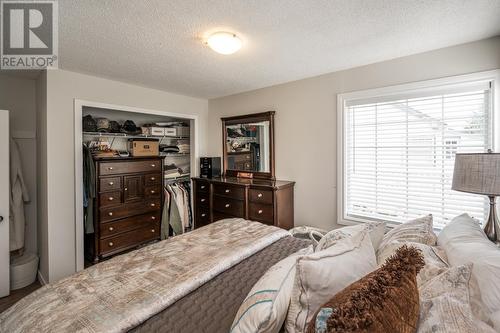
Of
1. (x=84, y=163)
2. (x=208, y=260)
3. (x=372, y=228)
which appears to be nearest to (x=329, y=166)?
(x=372, y=228)

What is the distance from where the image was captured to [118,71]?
2.77 m

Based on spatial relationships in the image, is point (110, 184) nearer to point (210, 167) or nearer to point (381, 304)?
point (210, 167)

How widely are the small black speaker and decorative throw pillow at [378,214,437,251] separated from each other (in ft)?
9.43

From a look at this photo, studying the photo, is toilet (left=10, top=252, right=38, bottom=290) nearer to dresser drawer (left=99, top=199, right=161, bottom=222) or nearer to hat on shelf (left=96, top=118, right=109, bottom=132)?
dresser drawer (left=99, top=199, right=161, bottom=222)

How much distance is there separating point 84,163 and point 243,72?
7.37 ft

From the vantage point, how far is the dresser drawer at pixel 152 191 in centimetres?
343

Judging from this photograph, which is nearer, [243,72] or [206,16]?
[206,16]

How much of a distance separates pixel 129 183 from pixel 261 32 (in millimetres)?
2522

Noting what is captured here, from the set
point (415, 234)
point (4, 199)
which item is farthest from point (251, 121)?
point (4, 199)

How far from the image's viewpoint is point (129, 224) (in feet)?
10.6

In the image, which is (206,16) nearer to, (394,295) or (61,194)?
(394,295)

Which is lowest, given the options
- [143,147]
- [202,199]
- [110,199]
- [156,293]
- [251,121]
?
[156,293]

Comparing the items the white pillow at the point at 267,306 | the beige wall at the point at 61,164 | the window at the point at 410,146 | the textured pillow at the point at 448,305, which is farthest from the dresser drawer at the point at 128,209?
the textured pillow at the point at 448,305

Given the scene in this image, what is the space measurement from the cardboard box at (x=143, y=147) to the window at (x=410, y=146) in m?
2.62
